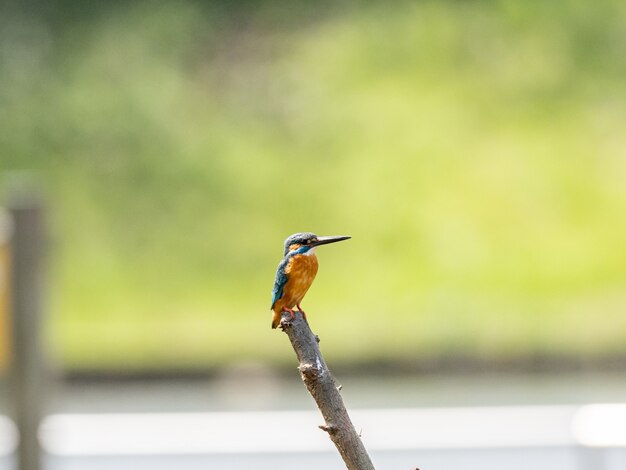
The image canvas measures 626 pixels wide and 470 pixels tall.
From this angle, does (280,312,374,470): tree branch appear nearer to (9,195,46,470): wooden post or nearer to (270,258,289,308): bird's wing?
(270,258,289,308): bird's wing

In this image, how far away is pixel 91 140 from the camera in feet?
33.0

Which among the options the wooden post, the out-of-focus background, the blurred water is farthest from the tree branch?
the blurred water

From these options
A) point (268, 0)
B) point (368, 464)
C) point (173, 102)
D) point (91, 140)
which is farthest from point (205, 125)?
point (368, 464)

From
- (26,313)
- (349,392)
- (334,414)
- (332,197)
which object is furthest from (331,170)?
(334,414)

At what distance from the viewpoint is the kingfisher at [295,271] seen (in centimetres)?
109

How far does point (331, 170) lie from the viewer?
9703mm

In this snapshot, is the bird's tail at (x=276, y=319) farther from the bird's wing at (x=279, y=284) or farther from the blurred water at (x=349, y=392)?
the blurred water at (x=349, y=392)

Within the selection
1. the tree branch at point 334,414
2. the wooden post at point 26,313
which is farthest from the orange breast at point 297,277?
the wooden post at point 26,313

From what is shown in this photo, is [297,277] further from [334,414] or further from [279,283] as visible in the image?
[334,414]

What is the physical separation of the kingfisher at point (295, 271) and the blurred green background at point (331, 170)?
7.36m

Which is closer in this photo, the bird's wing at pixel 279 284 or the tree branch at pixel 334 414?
the tree branch at pixel 334 414

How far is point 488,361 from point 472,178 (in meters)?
Answer: 1.90

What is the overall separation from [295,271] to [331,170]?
8.63 m

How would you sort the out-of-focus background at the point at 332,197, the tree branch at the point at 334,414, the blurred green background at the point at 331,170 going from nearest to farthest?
the tree branch at the point at 334,414 → the out-of-focus background at the point at 332,197 → the blurred green background at the point at 331,170
